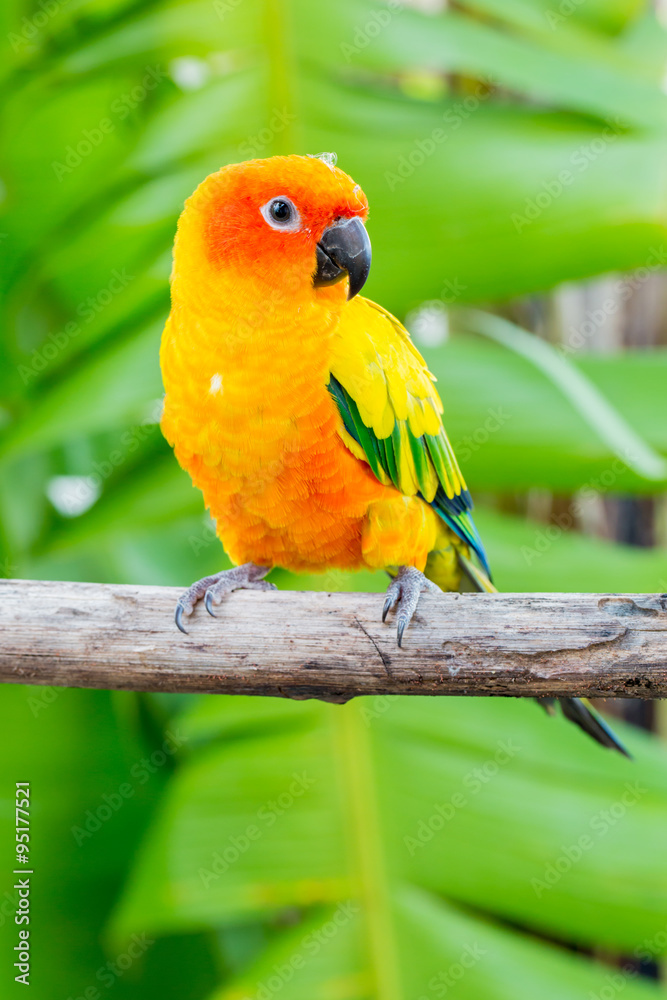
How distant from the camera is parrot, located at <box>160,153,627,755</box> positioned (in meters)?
1.42

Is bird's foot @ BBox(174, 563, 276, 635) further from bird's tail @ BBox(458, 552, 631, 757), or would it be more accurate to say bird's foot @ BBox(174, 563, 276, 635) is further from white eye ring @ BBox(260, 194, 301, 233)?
white eye ring @ BBox(260, 194, 301, 233)

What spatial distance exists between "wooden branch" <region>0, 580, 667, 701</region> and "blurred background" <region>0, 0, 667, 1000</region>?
0.51m

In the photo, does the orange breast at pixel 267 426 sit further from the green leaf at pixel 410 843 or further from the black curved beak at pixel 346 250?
the green leaf at pixel 410 843

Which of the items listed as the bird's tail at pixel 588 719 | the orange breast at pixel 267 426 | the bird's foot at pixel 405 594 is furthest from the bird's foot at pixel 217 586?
the bird's tail at pixel 588 719

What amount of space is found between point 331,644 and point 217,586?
13.9 inches

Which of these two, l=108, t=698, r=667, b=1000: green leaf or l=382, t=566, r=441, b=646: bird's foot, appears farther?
l=108, t=698, r=667, b=1000: green leaf

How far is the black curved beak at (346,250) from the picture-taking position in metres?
1.43

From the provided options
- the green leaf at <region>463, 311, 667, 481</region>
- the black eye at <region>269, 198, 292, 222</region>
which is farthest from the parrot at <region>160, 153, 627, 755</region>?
the green leaf at <region>463, 311, 667, 481</region>

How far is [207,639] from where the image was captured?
1330mm

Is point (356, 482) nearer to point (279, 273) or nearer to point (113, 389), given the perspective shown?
point (279, 273)

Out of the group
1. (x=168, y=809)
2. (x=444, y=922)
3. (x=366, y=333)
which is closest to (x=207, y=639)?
(x=366, y=333)

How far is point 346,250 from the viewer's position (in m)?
1.43

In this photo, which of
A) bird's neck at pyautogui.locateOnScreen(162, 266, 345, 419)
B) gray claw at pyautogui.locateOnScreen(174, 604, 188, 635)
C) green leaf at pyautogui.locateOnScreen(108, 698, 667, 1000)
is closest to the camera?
gray claw at pyautogui.locateOnScreen(174, 604, 188, 635)

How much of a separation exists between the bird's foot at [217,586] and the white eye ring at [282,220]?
0.67 meters
